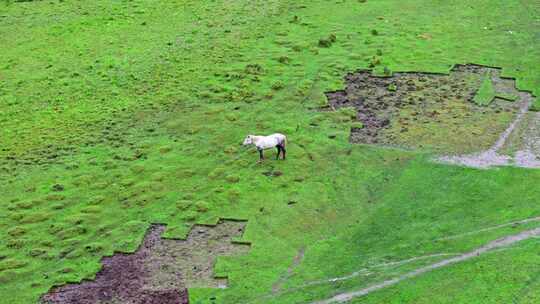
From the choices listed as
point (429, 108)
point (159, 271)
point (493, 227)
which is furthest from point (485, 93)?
point (159, 271)

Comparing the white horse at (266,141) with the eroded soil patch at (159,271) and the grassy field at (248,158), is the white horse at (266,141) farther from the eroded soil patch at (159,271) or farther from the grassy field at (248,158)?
the eroded soil patch at (159,271)

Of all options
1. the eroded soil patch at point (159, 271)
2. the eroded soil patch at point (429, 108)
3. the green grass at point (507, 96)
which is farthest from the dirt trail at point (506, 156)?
the eroded soil patch at point (159, 271)

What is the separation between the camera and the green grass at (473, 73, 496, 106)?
46000mm

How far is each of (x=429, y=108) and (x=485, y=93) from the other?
16.0 feet

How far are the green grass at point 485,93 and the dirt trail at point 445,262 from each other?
54.8ft

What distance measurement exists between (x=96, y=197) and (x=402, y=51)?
29708mm

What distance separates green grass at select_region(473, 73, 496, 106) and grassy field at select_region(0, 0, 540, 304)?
7.11ft

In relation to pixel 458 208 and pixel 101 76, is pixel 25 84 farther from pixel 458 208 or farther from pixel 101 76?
pixel 458 208

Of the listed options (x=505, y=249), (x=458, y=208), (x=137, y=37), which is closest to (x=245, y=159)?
(x=458, y=208)

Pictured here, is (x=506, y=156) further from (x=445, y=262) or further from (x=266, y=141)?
(x=266, y=141)

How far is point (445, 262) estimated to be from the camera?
95.7 ft

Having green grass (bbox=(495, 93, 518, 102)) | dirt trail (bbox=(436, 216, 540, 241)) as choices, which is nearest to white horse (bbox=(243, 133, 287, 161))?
dirt trail (bbox=(436, 216, 540, 241))

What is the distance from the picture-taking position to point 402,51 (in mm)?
55438

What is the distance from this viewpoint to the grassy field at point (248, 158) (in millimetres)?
30000
